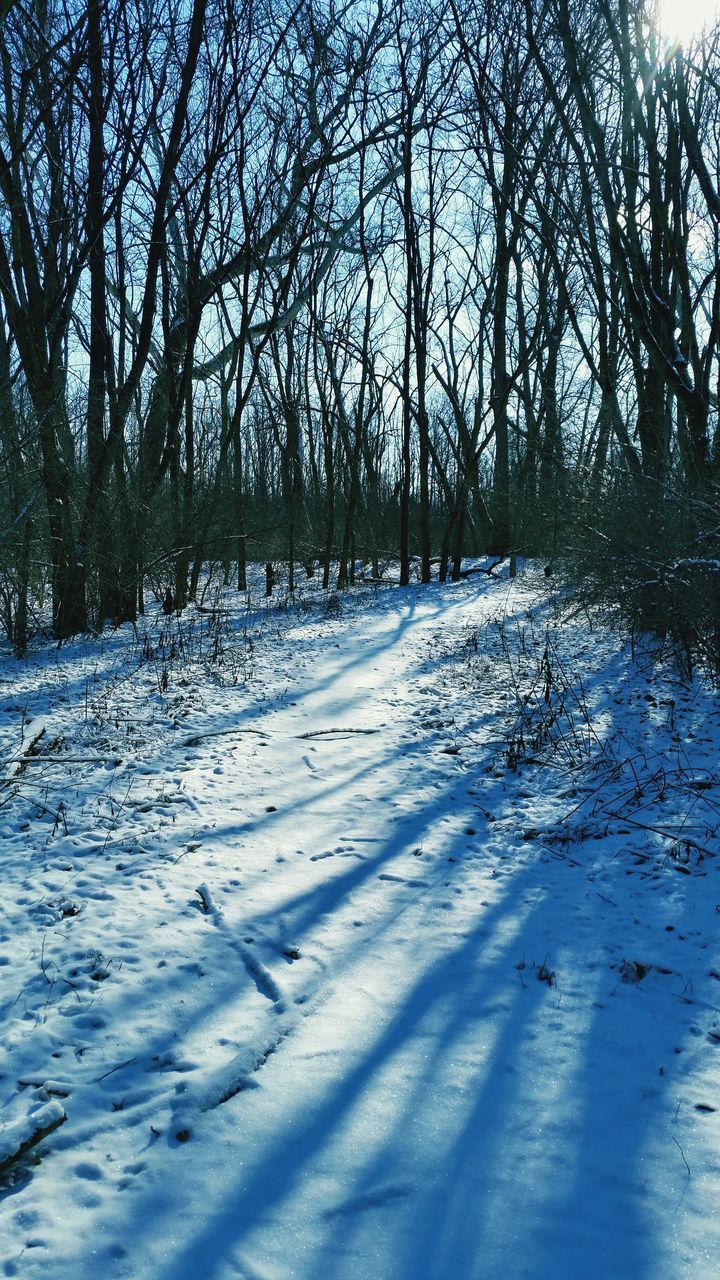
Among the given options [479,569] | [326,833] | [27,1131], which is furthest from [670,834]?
[479,569]

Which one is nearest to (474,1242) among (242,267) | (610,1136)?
(610,1136)

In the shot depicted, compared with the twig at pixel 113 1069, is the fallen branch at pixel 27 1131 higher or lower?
higher

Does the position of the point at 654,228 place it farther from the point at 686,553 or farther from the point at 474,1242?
the point at 474,1242

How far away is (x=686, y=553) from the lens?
6352 mm

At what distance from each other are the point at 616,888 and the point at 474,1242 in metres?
2.04

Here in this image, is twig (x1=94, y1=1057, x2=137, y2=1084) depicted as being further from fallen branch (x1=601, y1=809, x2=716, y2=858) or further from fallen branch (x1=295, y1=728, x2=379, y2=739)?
fallen branch (x1=295, y1=728, x2=379, y2=739)

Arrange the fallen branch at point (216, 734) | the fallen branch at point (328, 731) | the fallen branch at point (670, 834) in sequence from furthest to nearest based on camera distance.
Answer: the fallen branch at point (328, 731), the fallen branch at point (216, 734), the fallen branch at point (670, 834)

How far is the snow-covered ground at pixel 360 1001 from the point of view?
1.80 metres

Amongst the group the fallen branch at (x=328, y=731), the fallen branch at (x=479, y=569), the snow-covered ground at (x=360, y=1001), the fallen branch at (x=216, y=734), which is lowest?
the snow-covered ground at (x=360, y=1001)

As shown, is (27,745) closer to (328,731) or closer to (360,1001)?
(328,731)

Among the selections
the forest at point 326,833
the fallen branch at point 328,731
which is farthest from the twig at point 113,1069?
the fallen branch at point 328,731

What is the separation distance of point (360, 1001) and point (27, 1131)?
46.0 inches

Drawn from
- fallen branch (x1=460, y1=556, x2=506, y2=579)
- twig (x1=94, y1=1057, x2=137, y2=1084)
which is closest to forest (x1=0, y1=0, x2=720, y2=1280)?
twig (x1=94, y1=1057, x2=137, y2=1084)

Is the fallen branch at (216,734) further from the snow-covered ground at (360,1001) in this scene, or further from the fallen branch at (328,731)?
the fallen branch at (328,731)
